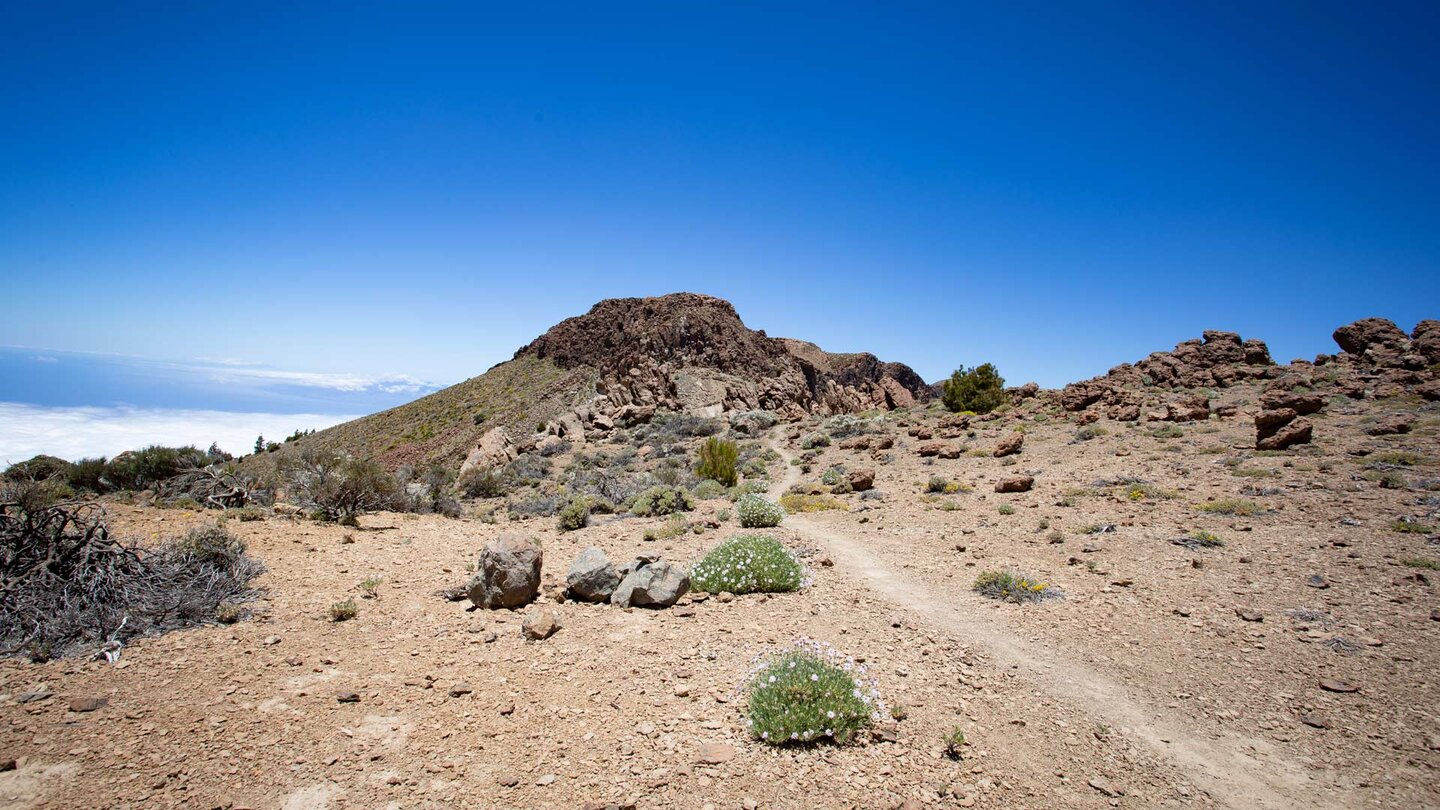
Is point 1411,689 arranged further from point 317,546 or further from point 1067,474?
point 317,546

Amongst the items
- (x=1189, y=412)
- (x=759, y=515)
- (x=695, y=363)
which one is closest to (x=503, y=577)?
(x=759, y=515)

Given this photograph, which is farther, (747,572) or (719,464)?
(719,464)

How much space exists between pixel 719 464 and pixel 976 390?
19655 mm

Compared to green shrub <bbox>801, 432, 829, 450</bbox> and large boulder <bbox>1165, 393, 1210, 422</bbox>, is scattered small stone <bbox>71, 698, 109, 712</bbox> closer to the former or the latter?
green shrub <bbox>801, 432, 829, 450</bbox>

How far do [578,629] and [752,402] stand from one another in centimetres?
3955

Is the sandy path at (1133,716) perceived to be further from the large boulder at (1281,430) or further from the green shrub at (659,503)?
the large boulder at (1281,430)

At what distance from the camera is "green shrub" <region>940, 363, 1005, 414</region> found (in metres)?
32.6

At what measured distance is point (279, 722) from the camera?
483 centimetres

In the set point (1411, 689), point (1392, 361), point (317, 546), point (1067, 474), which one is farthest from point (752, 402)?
point (1411, 689)

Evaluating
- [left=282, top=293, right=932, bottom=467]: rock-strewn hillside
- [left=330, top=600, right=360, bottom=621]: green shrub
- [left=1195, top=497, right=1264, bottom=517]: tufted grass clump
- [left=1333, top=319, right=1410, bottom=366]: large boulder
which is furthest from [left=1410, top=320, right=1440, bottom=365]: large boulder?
[left=330, top=600, right=360, bottom=621]: green shrub

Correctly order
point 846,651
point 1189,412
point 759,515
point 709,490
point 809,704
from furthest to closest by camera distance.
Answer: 1. point 1189,412
2. point 709,490
3. point 759,515
4. point 846,651
5. point 809,704

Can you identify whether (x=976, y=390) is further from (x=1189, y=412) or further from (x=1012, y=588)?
(x=1012, y=588)

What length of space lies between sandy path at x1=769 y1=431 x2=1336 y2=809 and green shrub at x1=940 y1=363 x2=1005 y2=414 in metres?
26.5

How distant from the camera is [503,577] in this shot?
745cm
